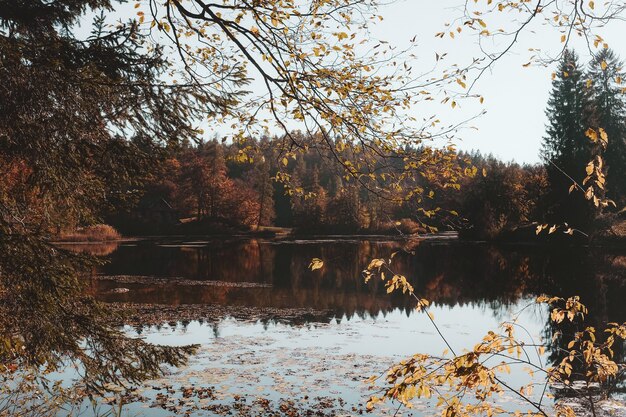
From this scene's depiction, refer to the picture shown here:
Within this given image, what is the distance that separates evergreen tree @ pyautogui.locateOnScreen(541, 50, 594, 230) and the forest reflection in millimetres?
2647

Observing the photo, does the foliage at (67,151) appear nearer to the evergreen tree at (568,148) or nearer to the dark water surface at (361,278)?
the dark water surface at (361,278)

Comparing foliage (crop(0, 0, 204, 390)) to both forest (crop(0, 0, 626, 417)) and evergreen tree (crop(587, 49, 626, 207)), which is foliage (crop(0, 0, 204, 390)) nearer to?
forest (crop(0, 0, 626, 417))

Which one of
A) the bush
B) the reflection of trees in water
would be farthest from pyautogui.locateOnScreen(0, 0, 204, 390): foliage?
the bush

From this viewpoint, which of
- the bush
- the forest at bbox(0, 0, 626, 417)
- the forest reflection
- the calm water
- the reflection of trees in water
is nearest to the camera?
the forest at bbox(0, 0, 626, 417)

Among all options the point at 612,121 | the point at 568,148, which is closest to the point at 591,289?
the point at 568,148

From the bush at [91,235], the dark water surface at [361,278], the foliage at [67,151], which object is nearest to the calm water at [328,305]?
the dark water surface at [361,278]

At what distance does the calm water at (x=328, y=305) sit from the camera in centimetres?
1095

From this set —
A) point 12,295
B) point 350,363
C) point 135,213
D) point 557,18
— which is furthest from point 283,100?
point 135,213

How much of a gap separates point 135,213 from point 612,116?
49.7 meters

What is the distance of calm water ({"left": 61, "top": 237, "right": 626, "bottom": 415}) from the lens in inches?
431

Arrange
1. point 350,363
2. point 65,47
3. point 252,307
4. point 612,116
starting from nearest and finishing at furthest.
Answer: point 65,47, point 350,363, point 252,307, point 612,116

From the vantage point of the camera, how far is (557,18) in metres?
4.18

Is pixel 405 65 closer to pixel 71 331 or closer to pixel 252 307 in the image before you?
pixel 71 331

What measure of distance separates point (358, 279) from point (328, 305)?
7.35m
